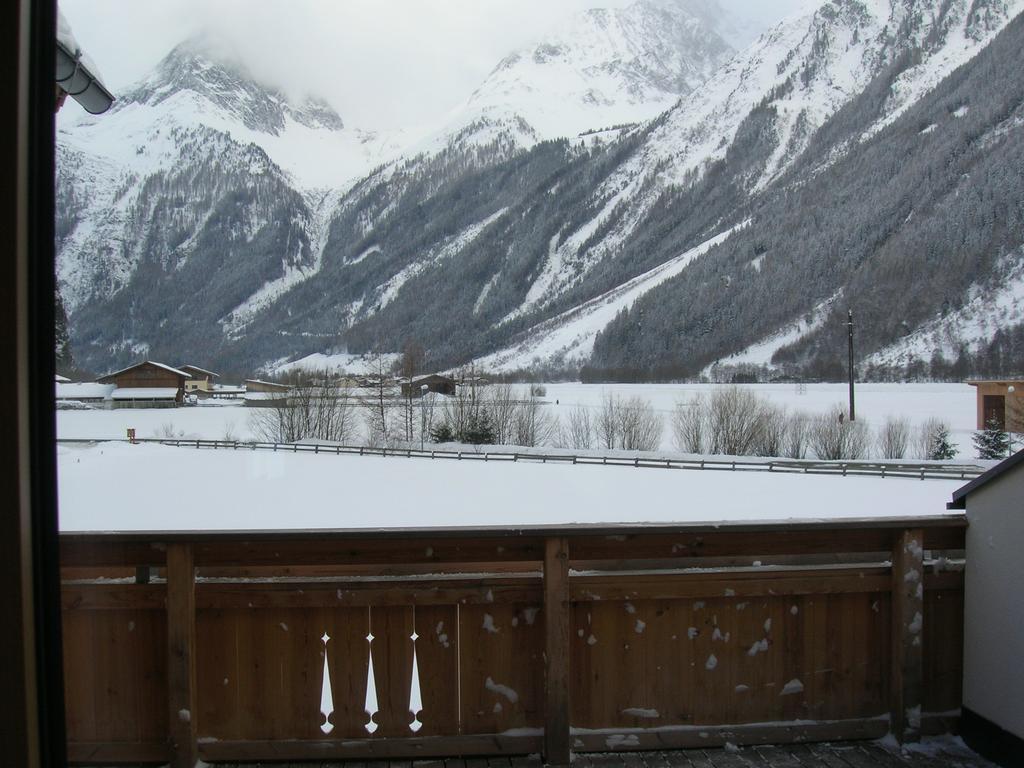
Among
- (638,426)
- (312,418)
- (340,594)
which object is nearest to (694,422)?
(638,426)

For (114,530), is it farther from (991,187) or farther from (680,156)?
(680,156)

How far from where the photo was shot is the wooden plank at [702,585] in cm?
233

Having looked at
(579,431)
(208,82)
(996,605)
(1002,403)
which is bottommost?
(579,431)

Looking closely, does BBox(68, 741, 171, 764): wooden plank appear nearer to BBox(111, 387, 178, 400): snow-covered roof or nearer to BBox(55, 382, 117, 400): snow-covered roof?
BBox(55, 382, 117, 400): snow-covered roof

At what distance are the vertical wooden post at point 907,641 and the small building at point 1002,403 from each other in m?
12.4

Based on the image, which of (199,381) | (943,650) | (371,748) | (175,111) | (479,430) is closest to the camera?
(371,748)

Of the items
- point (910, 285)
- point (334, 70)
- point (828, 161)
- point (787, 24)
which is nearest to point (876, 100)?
point (828, 161)

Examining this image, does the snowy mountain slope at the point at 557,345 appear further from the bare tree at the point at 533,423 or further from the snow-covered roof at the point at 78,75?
the snow-covered roof at the point at 78,75

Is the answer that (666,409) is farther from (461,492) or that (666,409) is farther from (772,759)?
(772,759)

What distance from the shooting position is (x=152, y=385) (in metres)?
4.24

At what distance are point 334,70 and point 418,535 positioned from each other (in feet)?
8.56

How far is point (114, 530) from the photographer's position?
6.83 ft

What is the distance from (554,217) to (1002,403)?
64.7 meters

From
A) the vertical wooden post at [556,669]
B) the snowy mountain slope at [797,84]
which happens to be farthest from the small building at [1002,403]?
the snowy mountain slope at [797,84]
